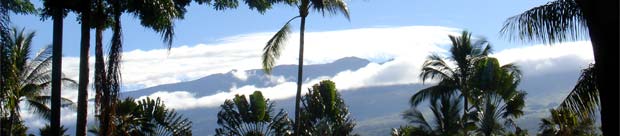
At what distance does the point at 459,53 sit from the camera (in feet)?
96.1

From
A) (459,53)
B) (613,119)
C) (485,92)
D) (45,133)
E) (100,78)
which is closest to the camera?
(613,119)

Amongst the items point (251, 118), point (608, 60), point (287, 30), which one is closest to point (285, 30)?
point (287, 30)

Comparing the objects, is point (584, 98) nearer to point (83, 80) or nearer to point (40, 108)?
point (83, 80)

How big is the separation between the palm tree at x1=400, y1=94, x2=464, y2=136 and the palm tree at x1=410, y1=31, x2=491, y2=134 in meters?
0.43

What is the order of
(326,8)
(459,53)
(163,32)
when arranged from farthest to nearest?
(459,53), (326,8), (163,32)

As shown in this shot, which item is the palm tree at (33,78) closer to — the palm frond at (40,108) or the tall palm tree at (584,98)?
the palm frond at (40,108)

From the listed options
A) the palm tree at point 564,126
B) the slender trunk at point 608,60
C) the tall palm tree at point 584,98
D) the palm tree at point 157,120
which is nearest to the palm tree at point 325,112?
the palm tree at point 157,120

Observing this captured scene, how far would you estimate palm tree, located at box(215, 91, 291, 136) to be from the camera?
28156mm

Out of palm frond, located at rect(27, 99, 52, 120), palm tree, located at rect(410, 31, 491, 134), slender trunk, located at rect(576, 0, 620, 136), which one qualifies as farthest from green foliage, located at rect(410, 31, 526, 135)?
slender trunk, located at rect(576, 0, 620, 136)

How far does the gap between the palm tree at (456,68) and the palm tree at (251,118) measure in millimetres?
4859

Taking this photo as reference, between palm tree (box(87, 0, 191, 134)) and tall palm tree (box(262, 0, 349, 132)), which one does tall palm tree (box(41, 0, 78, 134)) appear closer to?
palm tree (box(87, 0, 191, 134))

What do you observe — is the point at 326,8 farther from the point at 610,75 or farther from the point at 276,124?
the point at 610,75

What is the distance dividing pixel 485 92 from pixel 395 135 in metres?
4.39

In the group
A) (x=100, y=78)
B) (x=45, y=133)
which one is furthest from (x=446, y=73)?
(x=100, y=78)
